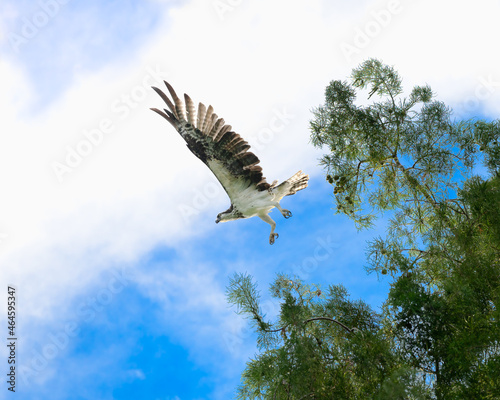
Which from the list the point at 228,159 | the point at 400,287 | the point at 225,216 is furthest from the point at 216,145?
the point at 400,287

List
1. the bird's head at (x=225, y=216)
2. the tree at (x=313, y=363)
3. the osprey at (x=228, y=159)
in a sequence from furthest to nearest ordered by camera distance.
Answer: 1. the bird's head at (x=225, y=216)
2. the osprey at (x=228, y=159)
3. the tree at (x=313, y=363)

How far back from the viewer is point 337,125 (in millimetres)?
5047

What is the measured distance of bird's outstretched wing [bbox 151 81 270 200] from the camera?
15.7ft

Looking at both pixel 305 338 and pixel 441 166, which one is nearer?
pixel 305 338

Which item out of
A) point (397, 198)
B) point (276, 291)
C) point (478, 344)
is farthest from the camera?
point (397, 198)

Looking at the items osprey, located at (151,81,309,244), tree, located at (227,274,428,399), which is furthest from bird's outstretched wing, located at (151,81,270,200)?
tree, located at (227,274,428,399)

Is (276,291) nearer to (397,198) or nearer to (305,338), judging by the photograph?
(305,338)

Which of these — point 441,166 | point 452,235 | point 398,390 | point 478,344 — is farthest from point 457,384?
point 441,166

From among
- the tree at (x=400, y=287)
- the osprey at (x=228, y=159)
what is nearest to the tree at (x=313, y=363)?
the tree at (x=400, y=287)

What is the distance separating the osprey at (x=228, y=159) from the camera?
4777 millimetres

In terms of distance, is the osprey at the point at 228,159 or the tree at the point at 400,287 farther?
the osprey at the point at 228,159

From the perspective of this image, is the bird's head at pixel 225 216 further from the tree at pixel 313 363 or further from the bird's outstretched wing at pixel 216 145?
the tree at pixel 313 363

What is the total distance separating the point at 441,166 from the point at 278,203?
1.65 metres

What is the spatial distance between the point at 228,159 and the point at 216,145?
18 cm
